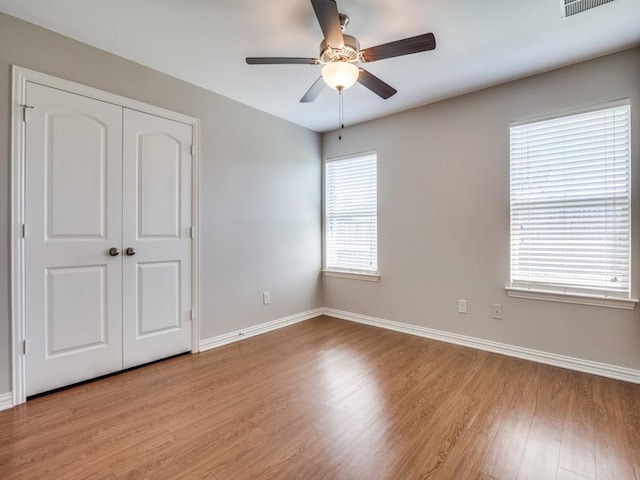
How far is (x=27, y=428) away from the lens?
1.78 meters

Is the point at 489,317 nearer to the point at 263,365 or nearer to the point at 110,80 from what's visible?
the point at 263,365

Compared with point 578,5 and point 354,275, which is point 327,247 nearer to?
point 354,275

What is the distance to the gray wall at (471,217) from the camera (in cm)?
242

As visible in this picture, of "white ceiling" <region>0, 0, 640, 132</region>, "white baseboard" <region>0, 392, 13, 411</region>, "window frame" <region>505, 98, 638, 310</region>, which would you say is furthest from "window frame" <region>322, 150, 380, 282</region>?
"white baseboard" <region>0, 392, 13, 411</region>

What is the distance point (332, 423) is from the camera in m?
1.84

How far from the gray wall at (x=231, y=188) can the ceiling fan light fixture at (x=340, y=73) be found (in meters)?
1.60

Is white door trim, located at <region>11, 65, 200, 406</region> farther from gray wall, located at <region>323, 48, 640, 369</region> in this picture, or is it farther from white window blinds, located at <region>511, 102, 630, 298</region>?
white window blinds, located at <region>511, 102, 630, 298</region>

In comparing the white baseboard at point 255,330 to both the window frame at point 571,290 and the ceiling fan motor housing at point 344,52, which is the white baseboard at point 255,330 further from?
the ceiling fan motor housing at point 344,52

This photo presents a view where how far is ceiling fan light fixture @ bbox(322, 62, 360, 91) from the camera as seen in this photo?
1.84 meters

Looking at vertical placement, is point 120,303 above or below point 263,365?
above

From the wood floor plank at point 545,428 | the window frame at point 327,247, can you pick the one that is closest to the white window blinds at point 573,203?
the wood floor plank at point 545,428

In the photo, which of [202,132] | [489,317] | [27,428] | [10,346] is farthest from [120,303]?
[489,317]

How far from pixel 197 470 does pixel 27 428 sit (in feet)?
3.71

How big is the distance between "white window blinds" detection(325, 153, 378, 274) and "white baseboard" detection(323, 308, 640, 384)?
65 centimetres
